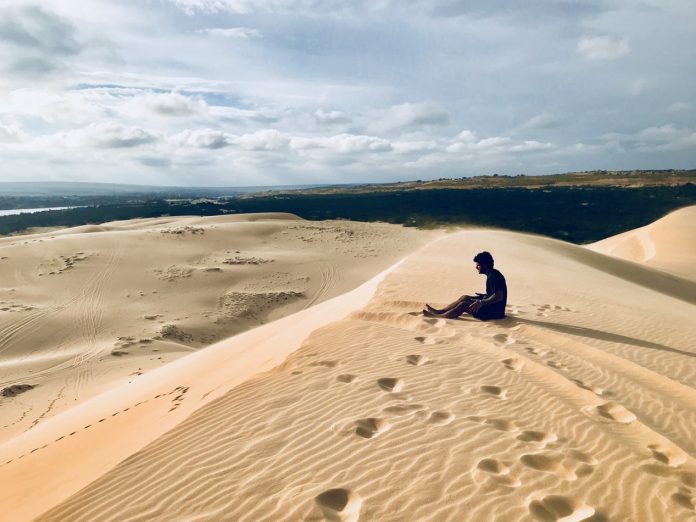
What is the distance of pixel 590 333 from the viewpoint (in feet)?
30.5

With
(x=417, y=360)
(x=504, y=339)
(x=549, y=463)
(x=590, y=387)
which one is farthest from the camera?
(x=504, y=339)

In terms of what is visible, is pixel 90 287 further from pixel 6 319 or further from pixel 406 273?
pixel 406 273

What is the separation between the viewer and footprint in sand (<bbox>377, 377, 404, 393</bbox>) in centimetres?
570

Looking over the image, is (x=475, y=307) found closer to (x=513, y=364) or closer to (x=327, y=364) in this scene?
(x=513, y=364)

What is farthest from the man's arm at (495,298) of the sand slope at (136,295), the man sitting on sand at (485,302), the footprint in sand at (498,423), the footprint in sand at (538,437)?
the sand slope at (136,295)

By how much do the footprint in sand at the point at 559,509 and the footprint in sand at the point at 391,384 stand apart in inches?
89.0

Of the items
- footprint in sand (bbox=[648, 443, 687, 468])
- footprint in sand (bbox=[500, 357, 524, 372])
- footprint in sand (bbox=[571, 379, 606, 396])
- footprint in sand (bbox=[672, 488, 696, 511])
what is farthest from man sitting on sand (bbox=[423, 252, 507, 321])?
footprint in sand (bbox=[672, 488, 696, 511])

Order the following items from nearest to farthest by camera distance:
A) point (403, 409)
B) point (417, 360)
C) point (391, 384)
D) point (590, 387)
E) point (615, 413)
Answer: point (403, 409) < point (615, 413) < point (391, 384) < point (590, 387) < point (417, 360)

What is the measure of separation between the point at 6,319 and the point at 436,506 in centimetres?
1713

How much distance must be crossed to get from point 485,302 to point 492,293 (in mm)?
228

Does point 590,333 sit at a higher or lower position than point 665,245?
higher

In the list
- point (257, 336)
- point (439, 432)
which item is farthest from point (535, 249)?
point (439, 432)

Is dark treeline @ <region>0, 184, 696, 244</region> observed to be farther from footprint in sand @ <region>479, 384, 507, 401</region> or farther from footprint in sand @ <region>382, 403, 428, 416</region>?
footprint in sand @ <region>382, 403, 428, 416</region>

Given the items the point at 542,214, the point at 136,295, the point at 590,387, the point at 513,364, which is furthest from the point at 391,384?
the point at 542,214
